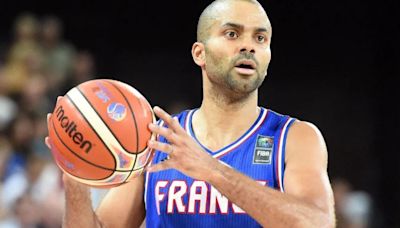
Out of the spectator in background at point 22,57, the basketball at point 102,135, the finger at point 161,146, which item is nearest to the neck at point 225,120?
the basketball at point 102,135

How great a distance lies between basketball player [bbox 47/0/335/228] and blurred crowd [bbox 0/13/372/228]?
2.00m

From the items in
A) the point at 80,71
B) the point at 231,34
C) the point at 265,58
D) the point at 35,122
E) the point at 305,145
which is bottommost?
the point at 35,122

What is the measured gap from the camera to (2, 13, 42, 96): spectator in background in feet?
29.2

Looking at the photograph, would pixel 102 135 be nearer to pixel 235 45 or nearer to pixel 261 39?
pixel 235 45

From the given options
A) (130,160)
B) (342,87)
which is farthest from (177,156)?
(342,87)

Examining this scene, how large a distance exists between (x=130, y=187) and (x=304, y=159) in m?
1.01

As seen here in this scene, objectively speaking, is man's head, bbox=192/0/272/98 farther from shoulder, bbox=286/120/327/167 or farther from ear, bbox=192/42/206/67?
shoulder, bbox=286/120/327/167

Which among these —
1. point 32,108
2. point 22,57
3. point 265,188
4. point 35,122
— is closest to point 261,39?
point 265,188

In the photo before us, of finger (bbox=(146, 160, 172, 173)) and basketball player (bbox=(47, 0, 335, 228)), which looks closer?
finger (bbox=(146, 160, 172, 173))

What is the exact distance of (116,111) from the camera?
3775mm

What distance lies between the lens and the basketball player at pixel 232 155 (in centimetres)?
397

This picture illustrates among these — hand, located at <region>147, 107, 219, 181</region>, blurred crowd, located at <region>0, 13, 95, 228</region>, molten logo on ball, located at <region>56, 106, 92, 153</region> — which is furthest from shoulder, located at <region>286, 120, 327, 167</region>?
blurred crowd, located at <region>0, 13, 95, 228</region>

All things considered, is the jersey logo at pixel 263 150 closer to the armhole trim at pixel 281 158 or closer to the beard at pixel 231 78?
the armhole trim at pixel 281 158

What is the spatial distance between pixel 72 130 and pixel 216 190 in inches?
33.2
